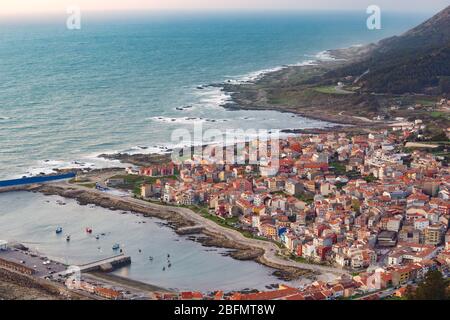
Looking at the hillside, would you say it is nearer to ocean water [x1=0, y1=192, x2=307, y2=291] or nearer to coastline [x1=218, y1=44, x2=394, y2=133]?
coastline [x1=218, y1=44, x2=394, y2=133]

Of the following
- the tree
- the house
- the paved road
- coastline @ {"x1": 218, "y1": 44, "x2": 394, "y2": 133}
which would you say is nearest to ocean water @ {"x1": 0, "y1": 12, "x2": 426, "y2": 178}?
coastline @ {"x1": 218, "y1": 44, "x2": 394, "y2": 133}

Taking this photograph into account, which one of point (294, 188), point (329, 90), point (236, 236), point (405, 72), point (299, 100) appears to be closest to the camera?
point (236, 236)

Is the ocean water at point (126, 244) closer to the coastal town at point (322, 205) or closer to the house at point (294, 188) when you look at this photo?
the coastal town at point (322, 205)

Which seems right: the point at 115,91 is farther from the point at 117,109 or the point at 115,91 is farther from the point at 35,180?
the point at 35,180

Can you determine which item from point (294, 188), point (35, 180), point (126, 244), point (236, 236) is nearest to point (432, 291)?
point (236, 236)

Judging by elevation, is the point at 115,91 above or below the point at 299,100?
above

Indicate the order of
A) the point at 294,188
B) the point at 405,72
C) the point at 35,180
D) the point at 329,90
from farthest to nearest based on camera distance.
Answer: the point at 405,72, the point at 329,90, the point at 35,180, the point at 294,188
